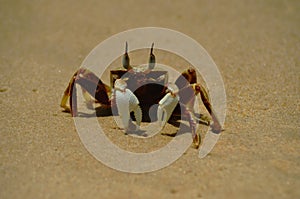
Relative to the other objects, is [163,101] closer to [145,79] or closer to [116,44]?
[145,79]

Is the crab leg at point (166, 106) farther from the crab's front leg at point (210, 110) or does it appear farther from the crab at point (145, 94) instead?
the crab's front leg at point (210, 110)

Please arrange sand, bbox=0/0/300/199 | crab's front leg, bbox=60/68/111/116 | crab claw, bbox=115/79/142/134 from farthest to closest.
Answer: crab's front leg, bbox=60/68/111/116, crab claw, bbox=115/79/142/134, sand, bbox=0/0/300/199

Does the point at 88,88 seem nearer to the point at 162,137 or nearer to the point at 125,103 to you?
the point at 125,103

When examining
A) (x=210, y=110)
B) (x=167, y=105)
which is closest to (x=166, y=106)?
(x=167, y=105)

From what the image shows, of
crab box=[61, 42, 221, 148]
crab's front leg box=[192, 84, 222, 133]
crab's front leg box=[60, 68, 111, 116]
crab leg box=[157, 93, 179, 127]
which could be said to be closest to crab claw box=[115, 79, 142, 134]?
crab box=[61, 42, 221, 148]

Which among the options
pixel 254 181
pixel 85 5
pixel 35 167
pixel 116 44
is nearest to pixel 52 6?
pixel 85 5

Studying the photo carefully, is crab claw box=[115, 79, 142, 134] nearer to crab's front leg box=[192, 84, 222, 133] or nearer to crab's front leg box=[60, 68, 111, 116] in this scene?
crab's front leg box=[60, 68, 111, 116]

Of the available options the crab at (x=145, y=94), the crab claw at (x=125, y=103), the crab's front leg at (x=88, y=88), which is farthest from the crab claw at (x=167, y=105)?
the crab's front leg at (x=88, y=88)
